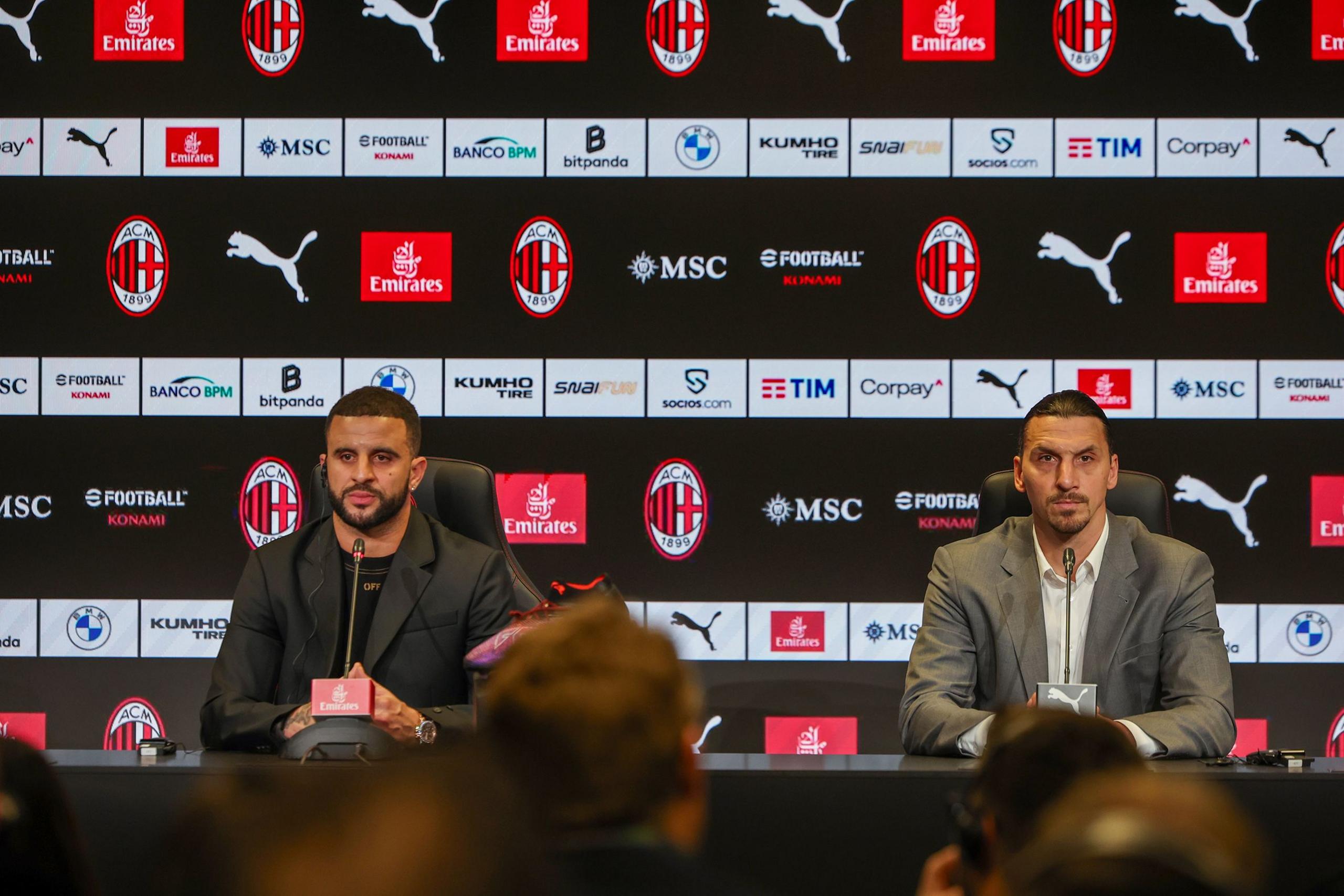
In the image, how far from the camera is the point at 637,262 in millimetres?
4309

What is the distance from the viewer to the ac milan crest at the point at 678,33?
14.0 feet

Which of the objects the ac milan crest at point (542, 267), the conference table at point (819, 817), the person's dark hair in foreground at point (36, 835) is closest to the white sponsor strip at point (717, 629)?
the ac milan crest at point (542, 267)

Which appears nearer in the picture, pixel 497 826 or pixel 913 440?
pixel 497 826

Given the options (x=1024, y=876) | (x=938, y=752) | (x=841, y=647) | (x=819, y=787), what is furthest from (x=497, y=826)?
(x=841, y=647)

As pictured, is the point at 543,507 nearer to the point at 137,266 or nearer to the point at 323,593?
the point at 323,593

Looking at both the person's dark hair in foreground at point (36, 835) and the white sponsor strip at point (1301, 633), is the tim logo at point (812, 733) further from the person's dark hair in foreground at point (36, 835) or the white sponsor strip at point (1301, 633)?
the person's dark hair in foreground at point (36, 835)

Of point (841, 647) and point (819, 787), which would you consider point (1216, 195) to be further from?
point (819, 787)

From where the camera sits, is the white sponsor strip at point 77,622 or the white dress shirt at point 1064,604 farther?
the white sponsor strip at point 77,622

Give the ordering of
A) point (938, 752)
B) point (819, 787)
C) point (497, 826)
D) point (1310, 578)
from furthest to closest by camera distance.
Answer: point (1310, 578) < point (938, 752) < point (819, 787) < point (497, 826)

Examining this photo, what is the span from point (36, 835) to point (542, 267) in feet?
11.9

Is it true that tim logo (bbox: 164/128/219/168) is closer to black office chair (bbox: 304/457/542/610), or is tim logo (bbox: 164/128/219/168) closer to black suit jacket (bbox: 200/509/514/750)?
black office chair (bbox: 304/457/542/610)

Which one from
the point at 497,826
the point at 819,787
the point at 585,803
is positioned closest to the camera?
the point at 497,826

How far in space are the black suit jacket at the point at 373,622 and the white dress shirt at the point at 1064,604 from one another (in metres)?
1.30

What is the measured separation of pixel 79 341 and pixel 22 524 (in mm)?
689
